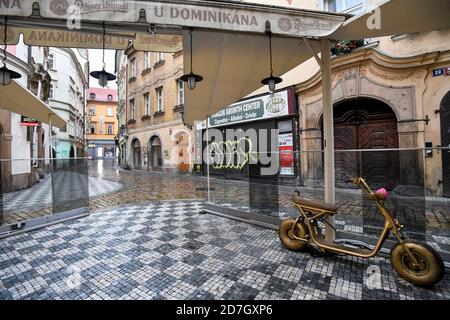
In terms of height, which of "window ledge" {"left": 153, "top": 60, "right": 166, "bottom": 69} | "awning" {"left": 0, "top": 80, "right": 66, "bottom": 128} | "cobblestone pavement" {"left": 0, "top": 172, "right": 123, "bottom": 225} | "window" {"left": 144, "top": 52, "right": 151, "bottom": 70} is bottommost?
"cobblestone pavement" {"left": 0, "top": 172, "right": 123, "bottom": 225}

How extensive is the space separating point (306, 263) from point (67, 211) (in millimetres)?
5301

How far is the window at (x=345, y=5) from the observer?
8.37m

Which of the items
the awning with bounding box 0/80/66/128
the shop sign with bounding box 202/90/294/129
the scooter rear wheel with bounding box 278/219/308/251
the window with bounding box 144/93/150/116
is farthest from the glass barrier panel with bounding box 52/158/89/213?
the window with bounding box 144/93/150/116

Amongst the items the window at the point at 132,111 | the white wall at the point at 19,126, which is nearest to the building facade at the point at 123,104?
the window at the point at 132,111

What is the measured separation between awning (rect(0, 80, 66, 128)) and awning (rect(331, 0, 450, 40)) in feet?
20.2

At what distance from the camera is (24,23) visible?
3215 mm

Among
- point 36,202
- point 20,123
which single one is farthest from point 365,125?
point 20,123

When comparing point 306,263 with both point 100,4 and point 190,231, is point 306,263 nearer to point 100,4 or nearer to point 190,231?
point 190,231

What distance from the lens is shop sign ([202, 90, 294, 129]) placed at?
1039cm

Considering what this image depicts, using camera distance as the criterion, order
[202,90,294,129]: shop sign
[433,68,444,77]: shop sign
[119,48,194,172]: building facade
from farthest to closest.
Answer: [119,48,194,172]: building facade, [202,90,294,129]: shop sign, [433,68,444,77]: shop sign

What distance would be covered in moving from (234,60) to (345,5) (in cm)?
708

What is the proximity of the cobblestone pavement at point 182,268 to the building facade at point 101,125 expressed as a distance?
57.2 meters

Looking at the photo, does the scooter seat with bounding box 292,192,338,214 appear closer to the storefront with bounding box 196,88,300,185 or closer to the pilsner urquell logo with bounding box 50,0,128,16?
the storefront with bounding box 196,88,300,185

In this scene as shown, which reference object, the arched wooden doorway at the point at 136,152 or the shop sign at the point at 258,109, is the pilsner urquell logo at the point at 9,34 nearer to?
the shop sign at the point at 258,109
